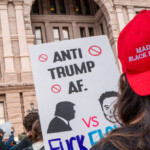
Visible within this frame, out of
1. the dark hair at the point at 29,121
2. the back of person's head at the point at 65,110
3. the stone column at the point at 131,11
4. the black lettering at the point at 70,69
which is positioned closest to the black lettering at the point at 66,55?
the black lettering at the point at 70,69

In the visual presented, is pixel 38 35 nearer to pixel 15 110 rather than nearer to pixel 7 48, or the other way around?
pixel 7 48

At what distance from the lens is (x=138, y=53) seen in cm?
94

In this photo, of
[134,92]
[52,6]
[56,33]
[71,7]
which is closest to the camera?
[134,92]

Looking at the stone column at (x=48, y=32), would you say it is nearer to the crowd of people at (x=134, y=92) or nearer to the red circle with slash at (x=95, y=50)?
the red circle with slash at (x=95, y=50)

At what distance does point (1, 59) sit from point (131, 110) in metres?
15.2

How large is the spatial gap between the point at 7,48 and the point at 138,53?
15267 millimetres

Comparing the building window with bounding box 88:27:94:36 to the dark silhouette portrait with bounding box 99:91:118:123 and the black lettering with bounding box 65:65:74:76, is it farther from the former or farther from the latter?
the dark silhouette portrait with bounding box 99:91:118:123

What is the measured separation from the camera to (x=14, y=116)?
1429cm

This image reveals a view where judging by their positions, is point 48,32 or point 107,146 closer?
point 107,146

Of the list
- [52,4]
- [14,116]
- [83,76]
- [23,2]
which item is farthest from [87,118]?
[52,4]

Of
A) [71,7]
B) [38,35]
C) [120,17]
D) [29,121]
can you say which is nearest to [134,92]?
[29,121]

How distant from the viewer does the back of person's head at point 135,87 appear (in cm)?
86

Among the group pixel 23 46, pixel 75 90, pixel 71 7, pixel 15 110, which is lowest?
pixel 75 90

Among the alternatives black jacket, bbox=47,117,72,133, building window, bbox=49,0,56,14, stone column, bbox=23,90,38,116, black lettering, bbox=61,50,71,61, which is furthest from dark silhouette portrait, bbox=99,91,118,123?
building window, bbox=49,0,56,14
